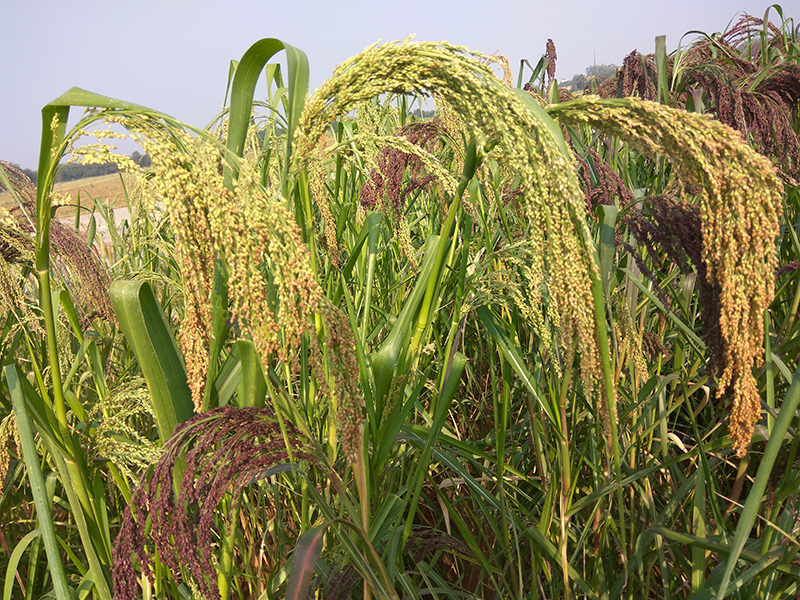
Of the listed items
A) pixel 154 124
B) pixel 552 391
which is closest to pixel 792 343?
pixel 552 391

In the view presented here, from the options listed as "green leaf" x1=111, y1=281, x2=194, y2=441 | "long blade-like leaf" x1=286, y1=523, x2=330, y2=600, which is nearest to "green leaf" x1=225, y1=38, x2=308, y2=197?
"green leaf" x1=111, y1=281, x2=194, y2=441

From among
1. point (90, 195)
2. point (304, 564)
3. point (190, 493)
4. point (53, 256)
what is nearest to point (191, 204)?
point (190, 493)

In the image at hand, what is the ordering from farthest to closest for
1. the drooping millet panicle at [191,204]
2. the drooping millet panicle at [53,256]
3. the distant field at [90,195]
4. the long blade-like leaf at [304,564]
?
the distant field at [90,195] < the drooping millet panicle at [53,256] < the long blade-like leaf at [304,564] < the drooping millet panicle at [191,204]

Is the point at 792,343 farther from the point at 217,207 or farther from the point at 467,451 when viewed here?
the point at 217,207

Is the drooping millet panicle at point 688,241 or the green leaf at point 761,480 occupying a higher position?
the drooping millet panicle at point 688,241

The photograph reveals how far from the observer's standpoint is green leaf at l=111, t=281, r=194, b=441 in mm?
942

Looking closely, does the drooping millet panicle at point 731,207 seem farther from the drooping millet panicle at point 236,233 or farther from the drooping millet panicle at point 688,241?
the drooping millet panicle at point 236,233

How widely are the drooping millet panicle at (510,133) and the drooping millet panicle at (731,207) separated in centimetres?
16

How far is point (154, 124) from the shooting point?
82 cm

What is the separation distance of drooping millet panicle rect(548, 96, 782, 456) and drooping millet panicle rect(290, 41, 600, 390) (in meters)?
0.16

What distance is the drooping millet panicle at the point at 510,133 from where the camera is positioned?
83cm

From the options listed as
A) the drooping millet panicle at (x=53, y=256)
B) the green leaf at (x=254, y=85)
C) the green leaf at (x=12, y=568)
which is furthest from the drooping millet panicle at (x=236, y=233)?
the green leaf at (x=12, y=568)

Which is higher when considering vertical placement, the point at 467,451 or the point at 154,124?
the point at 154,124

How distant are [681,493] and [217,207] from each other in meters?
1.33
